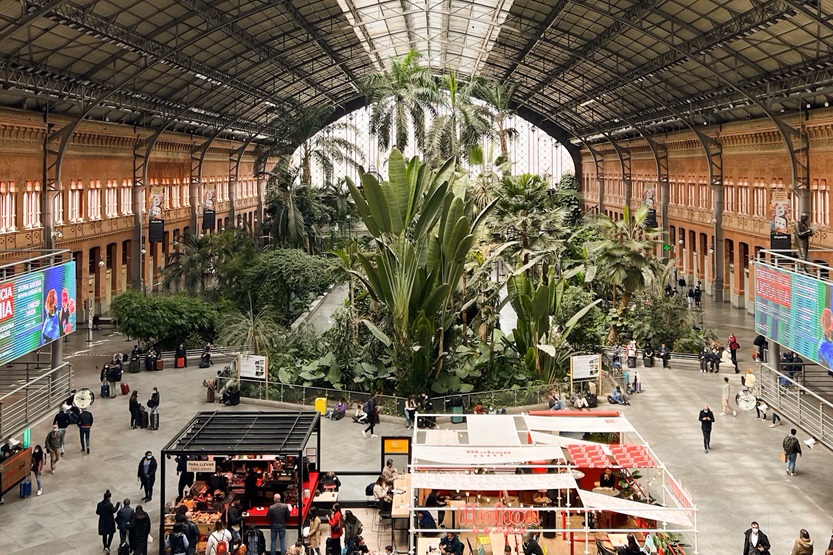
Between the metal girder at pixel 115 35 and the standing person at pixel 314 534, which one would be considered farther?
the metal girder at pixel 115 35

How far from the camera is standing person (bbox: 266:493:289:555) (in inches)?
552

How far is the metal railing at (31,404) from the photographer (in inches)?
615

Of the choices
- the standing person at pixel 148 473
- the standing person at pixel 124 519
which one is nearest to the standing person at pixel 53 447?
the standing person at pixel 148 473

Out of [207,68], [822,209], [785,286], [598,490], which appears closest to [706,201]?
[822,209]

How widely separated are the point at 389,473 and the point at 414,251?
7196 millimetres

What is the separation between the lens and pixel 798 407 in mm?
16234

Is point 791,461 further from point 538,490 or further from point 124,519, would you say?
point 124,519

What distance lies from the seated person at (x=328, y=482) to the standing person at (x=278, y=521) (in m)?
1.81

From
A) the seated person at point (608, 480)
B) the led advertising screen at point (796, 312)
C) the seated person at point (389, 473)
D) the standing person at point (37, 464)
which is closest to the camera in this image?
the led advertising screen at point (796, 312)

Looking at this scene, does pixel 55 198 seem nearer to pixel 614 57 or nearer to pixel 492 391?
pixel 492 391

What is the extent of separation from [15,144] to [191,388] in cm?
1149

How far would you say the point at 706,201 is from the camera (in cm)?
4934

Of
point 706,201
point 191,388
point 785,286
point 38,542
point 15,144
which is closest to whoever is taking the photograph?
point 38,542

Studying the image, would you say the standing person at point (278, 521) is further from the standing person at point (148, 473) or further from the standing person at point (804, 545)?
the standing person at point (804, 545)
